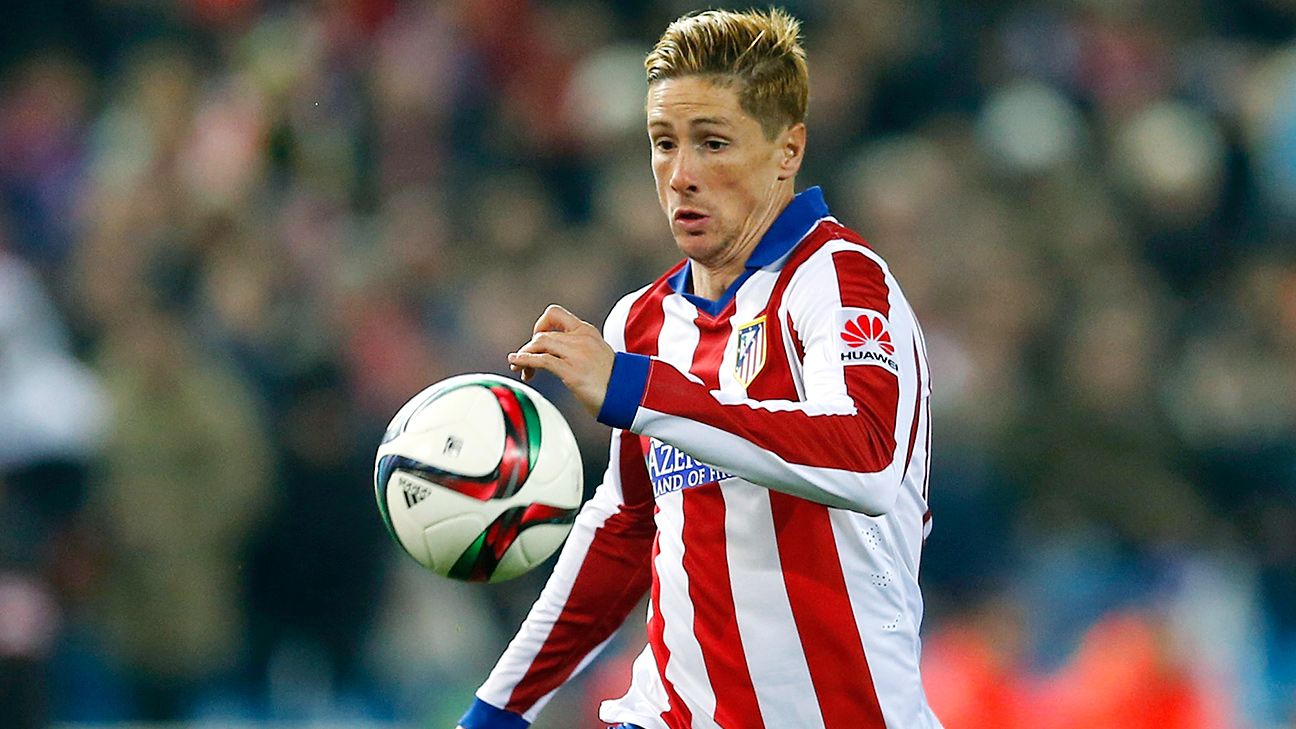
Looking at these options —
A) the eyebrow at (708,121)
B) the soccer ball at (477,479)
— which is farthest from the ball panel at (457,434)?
the eyebrow at (708,121)

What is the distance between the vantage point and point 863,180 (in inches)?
372

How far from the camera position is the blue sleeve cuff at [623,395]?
10.4 feet

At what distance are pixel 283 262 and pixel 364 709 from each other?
7.04 ft

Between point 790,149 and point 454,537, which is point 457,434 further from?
point 790,149

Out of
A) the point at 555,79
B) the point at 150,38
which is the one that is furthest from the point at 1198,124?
the point at 150,38

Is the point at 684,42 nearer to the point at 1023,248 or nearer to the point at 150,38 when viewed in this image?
the point at 1023,248

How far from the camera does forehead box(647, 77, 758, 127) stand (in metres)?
3.65

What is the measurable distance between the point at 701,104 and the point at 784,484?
86 cm

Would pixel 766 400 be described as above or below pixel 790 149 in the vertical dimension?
below

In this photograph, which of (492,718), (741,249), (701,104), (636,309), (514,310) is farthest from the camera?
(514,310)

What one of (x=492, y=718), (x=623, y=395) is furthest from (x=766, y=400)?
(x=492, y=718)

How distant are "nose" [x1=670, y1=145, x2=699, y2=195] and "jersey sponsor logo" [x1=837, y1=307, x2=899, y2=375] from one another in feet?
1.49

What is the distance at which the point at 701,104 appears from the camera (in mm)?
3648

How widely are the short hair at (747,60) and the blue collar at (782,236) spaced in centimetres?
15
